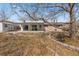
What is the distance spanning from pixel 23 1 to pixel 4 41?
815 millimetres

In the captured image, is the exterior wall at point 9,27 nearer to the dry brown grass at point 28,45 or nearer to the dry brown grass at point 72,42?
the dry brown grass at point 28,45

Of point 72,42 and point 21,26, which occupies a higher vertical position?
point 21,26

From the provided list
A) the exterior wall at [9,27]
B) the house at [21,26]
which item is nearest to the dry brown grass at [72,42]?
the house at [21,26]

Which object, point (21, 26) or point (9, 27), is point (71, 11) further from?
point (9, 27)

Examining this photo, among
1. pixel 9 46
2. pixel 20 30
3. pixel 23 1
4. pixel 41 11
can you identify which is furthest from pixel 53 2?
pixel 9 46

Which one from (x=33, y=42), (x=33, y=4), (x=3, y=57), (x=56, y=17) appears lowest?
(x=3, y=57)

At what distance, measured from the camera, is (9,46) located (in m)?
4.02

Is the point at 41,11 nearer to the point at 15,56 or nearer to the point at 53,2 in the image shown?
the point at 53,2

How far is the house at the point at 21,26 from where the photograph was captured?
4.00m

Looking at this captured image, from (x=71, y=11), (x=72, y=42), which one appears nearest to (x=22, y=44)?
(x=72, y=42)

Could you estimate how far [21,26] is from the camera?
403 centimetres

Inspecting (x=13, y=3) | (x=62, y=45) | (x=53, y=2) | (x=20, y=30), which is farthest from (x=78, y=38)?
(x=13, y=3)

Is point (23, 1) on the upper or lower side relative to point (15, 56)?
upper

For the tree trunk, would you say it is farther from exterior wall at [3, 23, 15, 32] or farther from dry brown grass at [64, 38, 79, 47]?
exterior wall at [3, 23, 15, 32]
